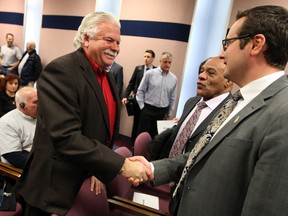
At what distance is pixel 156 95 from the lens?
169 inches

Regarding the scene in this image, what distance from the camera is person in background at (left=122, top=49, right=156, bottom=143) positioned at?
15.1 feet

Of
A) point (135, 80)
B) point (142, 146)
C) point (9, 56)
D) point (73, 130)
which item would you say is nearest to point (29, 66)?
point (9, 56)

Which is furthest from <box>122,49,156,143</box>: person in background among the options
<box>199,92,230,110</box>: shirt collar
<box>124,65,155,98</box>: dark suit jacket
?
<box>199,92,230,110</box>: shirt collar

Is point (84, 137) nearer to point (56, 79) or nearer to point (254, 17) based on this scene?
point (56, 79)

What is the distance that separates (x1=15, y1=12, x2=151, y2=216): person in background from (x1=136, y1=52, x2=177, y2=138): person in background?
2790 millimetres

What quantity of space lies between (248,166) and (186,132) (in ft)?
3.59

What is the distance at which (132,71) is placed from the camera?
5164mm

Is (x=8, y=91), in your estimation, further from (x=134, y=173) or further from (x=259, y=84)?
(x=259, y=84)

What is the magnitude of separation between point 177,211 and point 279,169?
1.90 feet

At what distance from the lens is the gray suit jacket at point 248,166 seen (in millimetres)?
775

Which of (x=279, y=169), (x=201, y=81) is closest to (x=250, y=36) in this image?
(x=279, y=169)

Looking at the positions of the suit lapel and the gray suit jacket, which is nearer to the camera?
the gray suit jacket

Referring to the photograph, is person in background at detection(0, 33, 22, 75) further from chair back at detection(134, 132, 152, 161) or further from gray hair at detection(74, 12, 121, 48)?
gray hair at detection(74, 12, 121, 48)

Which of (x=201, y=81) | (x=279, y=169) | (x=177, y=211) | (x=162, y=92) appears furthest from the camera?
(x=162, y=92)
